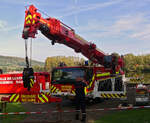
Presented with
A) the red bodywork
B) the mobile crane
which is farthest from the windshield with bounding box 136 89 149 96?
the red bodywork

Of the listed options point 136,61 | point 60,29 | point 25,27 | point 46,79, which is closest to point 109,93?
point 60,29

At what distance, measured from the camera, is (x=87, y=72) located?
33.3ft

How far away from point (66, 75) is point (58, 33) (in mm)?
2595

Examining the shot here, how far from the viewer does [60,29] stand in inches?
353

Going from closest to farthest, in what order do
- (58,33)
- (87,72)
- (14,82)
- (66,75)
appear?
1. (58,33)
2. (87,72)
3. (66,75)
4. (14,82)

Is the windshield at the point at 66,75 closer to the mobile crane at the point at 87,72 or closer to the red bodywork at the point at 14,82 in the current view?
the mobile crane at the point at 87,72

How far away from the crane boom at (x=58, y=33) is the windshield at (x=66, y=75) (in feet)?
3.75

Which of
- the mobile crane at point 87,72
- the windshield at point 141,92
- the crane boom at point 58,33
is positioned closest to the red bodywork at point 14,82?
the mobile crane at point 87,72

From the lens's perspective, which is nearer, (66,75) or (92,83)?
(92,83)

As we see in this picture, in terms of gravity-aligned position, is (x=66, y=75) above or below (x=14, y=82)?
above

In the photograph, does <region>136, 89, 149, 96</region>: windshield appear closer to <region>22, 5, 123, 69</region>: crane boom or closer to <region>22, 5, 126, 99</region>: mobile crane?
<region>22, 5, 126, 99</region>: mobile crane

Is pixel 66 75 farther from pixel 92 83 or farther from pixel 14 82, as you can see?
pixel 14 82

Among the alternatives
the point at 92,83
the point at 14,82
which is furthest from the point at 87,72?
the point at 14,82

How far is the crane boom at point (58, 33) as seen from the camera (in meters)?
7.59
